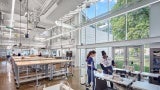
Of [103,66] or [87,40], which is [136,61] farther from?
[87,40]

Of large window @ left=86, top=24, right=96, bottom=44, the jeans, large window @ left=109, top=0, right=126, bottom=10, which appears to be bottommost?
the jeans

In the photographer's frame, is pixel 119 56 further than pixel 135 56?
Yes

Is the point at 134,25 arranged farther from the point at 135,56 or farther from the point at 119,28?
the point at 135,56

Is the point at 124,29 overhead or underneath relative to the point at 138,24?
underneath

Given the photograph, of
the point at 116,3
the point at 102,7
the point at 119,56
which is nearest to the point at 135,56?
the point at 119,56

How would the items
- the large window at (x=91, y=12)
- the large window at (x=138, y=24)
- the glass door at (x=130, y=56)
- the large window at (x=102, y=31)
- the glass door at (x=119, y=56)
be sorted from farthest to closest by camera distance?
the large window at (x=91, y=12) → the large window at (x=102, y=31) → the glass door at (x=119, y=56) → the glass door at (x=130, y=56) → the large window at (x=138, y=24)

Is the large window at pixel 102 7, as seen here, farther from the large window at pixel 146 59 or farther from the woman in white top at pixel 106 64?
the woman in white top at pixel 106 64

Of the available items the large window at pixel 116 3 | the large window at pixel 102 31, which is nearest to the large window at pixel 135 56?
the large window at pixel 102 31

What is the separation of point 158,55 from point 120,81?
10.9 feet

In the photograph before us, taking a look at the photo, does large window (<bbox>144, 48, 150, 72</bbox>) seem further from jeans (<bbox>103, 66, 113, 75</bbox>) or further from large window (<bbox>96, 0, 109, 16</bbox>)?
large window (<bbox>96, 0, 109, 16</bbox>)

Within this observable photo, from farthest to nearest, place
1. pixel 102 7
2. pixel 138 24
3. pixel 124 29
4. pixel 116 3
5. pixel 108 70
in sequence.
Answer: pixel 102 7 → pixel 116 3 → pixel 124 29 → pixel 138 24 → pixel 108 70

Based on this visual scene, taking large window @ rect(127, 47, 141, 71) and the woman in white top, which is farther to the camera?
large window @ rect(127, 47, 141, 71)

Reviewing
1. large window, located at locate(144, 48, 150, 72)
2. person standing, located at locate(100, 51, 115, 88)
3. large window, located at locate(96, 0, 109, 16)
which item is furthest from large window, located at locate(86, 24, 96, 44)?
person standing, located at locate(100, 51, 115, 88)

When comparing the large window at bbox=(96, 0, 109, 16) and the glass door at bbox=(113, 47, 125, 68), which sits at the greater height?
the large window at bbox=(96, 0, 109, 16)
